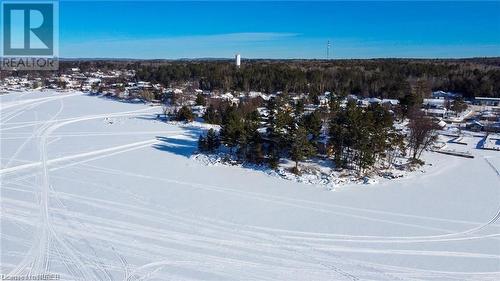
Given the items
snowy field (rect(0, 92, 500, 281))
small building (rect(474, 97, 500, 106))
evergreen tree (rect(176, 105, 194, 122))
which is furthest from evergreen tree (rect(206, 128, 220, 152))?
small building (rect(474, 97, 500, 106))

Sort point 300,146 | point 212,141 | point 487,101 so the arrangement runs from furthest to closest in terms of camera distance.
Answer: point 487,101
point 212,141
point 300,146

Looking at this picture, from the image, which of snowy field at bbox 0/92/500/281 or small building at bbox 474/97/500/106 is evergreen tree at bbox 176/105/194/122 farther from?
small building at bbox 474/97/500/106

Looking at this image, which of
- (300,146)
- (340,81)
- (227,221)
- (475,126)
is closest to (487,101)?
(475,126)

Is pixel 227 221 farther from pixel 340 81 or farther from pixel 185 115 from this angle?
pixel 340 81

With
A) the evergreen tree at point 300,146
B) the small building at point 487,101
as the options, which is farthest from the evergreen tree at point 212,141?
the small building at point 487,101

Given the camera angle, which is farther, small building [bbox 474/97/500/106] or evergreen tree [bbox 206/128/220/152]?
small building [bbox 474/97/500/106]

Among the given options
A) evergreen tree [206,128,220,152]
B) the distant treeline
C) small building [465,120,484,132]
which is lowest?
evergreen tree [206,128,220,152]

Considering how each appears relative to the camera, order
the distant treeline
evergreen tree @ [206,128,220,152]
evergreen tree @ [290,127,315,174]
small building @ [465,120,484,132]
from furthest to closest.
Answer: the distant treeline, small building @ [465,120,484,132], evergreen tree @ [206,128,220,152], evergreen tree @ [290,127,315,174]

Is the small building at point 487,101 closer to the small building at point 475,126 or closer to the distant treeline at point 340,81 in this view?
the distant treeline at point 340,81

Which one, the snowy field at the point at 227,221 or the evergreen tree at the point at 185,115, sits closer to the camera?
the snowy field at the point at 227,221
